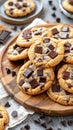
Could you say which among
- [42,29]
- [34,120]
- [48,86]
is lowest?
[34,120]

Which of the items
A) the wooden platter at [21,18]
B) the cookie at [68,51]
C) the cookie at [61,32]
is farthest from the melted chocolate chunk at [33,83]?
the wooden platter at [21,18]

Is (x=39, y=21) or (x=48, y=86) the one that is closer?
(x=48, y=86)

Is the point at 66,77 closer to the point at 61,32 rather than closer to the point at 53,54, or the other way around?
the point at 53,54

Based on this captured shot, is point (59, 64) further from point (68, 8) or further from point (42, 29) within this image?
point (68, 8)

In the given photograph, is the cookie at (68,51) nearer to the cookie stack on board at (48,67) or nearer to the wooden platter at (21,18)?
the cookie stack on board at (48,67)

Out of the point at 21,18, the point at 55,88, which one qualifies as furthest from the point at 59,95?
the point at 21,18

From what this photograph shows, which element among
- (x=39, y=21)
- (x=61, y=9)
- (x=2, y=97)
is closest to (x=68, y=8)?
(x=61, y=9)

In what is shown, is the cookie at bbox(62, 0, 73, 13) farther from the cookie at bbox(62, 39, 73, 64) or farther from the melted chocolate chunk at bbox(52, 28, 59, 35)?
the cookie at bbox(62, 39, 73, 64)
